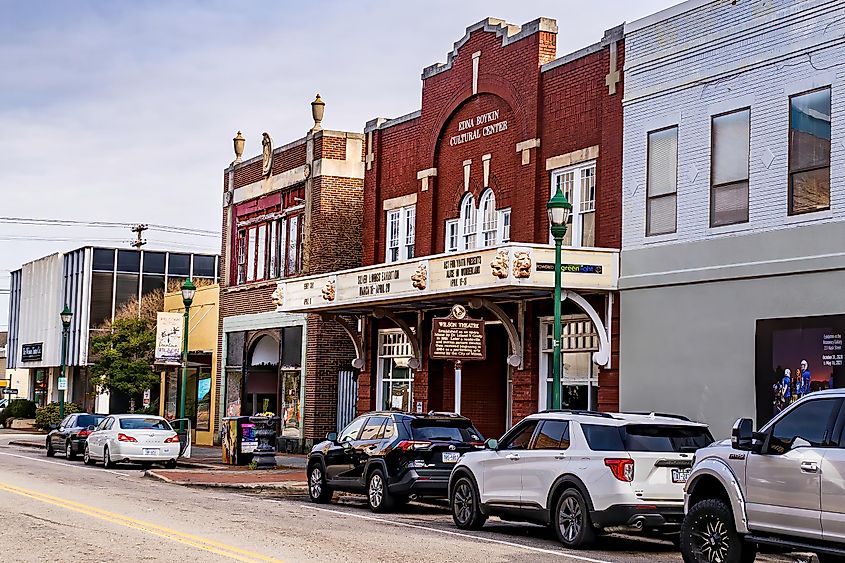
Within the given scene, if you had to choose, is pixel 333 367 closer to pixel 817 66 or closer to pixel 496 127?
pixel 496 127

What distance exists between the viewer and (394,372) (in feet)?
106

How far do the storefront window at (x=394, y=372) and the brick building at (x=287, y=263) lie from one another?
3041 mm

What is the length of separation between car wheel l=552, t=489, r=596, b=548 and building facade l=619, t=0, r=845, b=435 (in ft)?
20.1

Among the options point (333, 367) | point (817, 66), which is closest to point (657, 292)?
point (817, 66)

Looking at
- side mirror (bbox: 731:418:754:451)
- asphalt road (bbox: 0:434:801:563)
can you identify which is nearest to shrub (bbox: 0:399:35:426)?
asphalt road (bbox: 0:434:801:563)

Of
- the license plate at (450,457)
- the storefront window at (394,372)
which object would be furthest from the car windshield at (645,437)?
the storefront window at (394,372)

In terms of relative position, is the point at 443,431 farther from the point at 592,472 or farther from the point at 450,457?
the point at 592,472

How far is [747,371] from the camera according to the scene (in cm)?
2097

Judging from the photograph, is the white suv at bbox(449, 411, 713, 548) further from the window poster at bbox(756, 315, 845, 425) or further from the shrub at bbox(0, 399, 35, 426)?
the shrub at bbox(0, 399, 35, 426)

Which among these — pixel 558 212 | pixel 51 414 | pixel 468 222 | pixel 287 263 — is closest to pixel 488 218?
pixel 468 222

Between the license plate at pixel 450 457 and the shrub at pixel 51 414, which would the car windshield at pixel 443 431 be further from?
the shrub at pixel 51 414

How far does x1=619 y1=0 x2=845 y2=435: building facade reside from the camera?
65.0 feet

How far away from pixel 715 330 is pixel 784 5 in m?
5.60

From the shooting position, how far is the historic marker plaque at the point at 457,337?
23.7 metres
